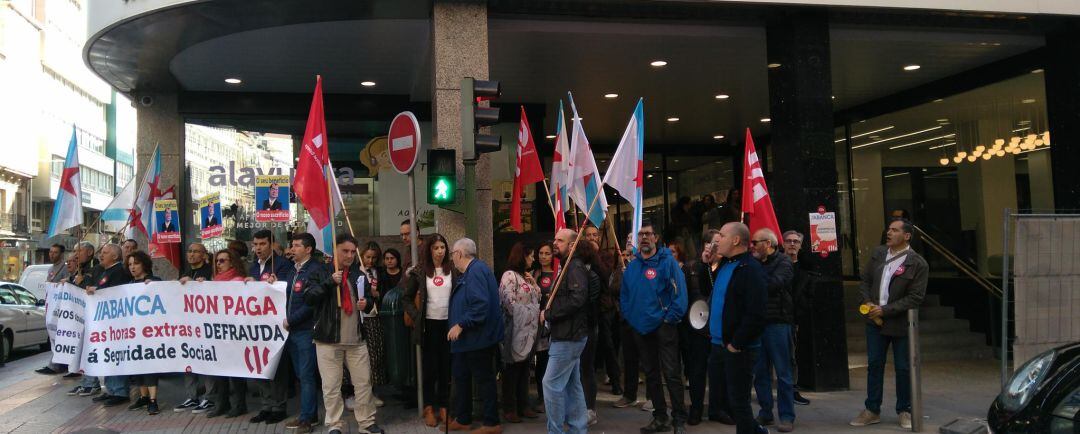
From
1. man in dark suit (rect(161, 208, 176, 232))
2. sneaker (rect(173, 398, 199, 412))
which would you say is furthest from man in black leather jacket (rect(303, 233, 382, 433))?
man in dark suit (rect(161, 208, 176, 232))

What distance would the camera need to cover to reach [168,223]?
39.6 feet

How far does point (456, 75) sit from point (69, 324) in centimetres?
562

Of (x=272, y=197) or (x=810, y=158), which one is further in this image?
(x=272, y=197)

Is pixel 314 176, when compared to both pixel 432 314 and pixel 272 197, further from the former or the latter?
pixel 272 197

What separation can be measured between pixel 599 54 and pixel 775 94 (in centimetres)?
285

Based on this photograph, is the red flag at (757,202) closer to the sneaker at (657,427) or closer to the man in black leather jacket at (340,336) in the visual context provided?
the sneaker at (657,427)

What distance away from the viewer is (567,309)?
6.90 m

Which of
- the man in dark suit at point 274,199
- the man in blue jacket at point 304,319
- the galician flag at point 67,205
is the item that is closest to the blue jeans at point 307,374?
the man in blue jacket at point 304,319

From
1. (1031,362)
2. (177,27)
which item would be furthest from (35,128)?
(1031,362)

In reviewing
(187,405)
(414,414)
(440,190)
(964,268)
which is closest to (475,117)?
(440,190)

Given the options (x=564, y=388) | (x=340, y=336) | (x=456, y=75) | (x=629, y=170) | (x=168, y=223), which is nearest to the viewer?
(x=564, y=388)

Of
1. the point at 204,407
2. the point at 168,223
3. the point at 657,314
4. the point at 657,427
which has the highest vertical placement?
the point at 168,223

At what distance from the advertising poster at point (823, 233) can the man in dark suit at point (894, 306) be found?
2.04 metres

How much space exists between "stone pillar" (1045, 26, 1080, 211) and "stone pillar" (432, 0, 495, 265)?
8474 millimetres
